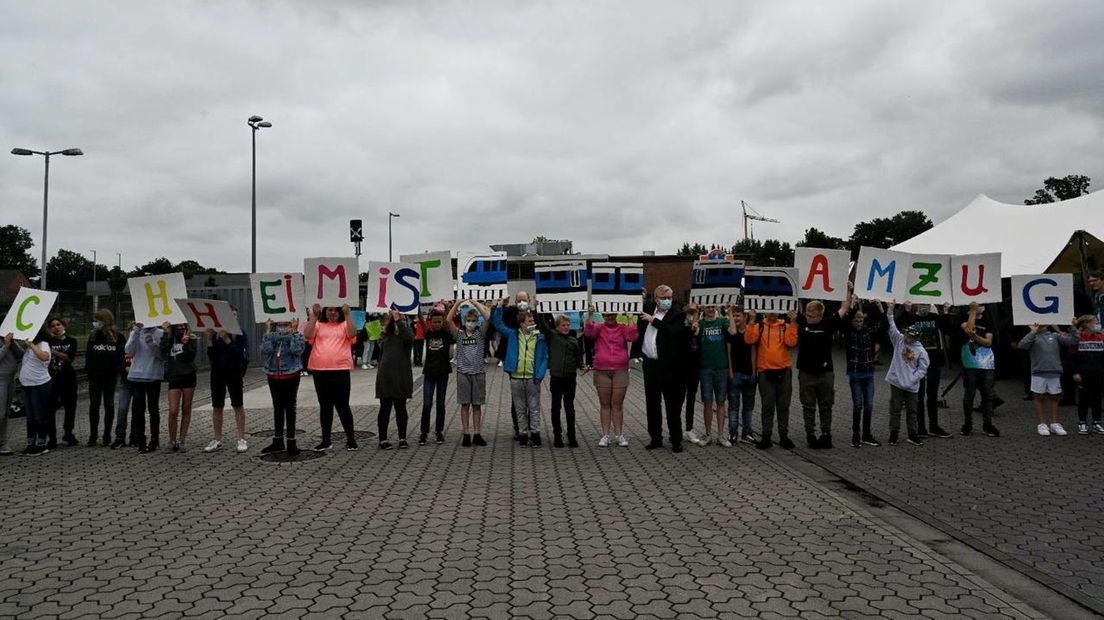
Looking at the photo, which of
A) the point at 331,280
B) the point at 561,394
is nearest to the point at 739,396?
the point at 561,394

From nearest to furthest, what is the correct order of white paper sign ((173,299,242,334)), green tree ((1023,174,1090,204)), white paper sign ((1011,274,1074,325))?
1. white paper sign ((173,299,242,334))
2. white paper sign ((1011,274,1074,325))
3. green tree ((1023,174,1090,204))

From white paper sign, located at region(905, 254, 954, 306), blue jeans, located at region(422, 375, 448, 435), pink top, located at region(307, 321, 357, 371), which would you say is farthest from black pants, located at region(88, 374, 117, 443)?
white paper sign, located at region(905, 254, 954, 306)

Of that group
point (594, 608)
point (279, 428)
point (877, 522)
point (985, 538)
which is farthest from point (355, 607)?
point (279, 428)

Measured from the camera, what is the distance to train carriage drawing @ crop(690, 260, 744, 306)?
34.6ft

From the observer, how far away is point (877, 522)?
252 inches

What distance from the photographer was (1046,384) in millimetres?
10430

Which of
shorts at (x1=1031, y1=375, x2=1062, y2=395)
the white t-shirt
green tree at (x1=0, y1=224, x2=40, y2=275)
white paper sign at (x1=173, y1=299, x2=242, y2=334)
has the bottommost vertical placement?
shorts at (x1=1031, y1=375, x2=1062, y2=395)

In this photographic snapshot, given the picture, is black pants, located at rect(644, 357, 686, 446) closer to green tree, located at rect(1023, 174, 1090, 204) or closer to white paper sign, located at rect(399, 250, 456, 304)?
Result: white paper sign, located at rect(399, 250, 456, 304)

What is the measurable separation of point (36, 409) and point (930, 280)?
12.1 m

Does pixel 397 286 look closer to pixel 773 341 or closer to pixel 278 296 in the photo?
pixel 278 296

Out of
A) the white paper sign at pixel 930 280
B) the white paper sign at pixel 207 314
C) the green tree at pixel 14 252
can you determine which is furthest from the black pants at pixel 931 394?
the green tree at pixel 14 252

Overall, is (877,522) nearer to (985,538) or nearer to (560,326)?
(985,538)

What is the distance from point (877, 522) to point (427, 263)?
6.63m

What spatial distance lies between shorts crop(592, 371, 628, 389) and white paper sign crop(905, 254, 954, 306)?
4013 millimetres
